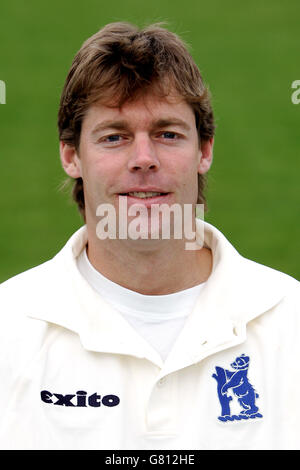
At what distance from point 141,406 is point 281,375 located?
59 centimetres

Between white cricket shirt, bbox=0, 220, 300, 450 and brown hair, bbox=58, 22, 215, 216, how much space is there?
89cm

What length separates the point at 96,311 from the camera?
407cm

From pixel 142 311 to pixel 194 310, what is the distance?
0.76 ft

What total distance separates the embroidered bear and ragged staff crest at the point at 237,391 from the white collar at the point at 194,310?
0.11m

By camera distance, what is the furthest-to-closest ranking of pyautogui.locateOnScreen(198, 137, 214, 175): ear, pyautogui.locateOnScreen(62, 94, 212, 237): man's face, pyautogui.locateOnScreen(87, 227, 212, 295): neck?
pyautogui.locateOnScreen(198, 137, 214, 175): ear
pyautogui.locateOnScreen(87, 227, 212, 295): neck
pyautogui.locateOnScreen(62, 94, 212, 237): man's face

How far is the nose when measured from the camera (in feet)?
13.1

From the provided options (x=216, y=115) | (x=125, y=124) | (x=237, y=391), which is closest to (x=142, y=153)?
(x=125, y=124)

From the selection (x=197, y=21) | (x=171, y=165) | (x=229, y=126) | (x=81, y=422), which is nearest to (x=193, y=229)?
(x=171, y=165)

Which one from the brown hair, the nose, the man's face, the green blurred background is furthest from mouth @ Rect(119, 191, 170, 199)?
the green blurred background

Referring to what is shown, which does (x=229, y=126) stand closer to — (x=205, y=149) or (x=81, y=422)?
(x=205, y=149)

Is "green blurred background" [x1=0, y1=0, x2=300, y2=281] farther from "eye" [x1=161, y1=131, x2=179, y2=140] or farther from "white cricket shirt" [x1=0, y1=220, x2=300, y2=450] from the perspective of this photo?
"white cricket shirt" [x1=0, y1=220, x2=300, y2=450]

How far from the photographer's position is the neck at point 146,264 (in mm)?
4164

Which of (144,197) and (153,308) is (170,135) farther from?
(153,308)

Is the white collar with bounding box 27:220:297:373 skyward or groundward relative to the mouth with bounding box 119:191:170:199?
groundward
